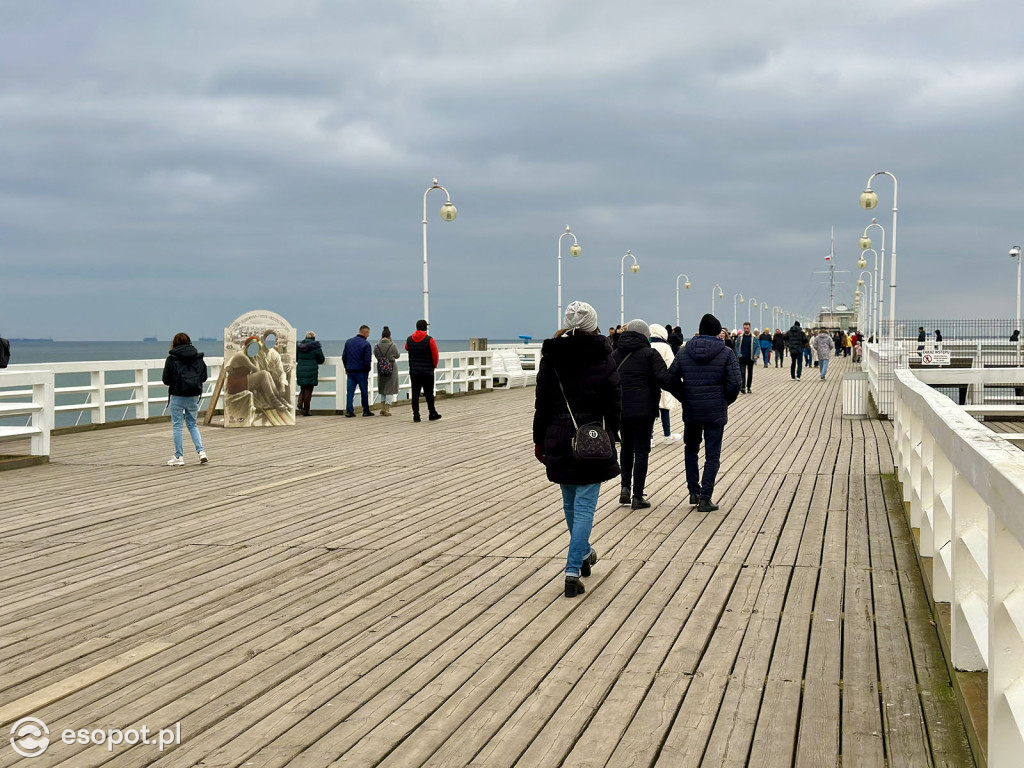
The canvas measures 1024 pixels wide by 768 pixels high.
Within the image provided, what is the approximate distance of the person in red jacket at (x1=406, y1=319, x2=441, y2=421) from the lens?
19.1 m

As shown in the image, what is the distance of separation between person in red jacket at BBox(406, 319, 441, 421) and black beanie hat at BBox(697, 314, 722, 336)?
32.6 ft

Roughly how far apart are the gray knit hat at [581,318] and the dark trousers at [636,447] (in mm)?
3068

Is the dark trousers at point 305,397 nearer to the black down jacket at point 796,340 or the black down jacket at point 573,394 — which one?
the black down jacket at point 573,394

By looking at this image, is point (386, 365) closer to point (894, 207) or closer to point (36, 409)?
point (36, 409)

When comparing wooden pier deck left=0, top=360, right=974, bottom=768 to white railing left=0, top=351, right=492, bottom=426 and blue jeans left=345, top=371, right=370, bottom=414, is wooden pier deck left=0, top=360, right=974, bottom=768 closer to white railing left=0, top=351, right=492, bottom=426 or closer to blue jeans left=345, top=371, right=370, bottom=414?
white railing left=0, top=351, right=492, bottom=426

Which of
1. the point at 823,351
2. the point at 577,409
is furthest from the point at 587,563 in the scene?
the point at 823,351

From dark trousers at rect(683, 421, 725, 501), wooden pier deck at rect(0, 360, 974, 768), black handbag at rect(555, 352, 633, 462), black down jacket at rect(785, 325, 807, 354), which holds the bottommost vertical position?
wooden pier deck at rect(0, 360, 974, 768)

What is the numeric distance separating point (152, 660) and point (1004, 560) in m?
3.73

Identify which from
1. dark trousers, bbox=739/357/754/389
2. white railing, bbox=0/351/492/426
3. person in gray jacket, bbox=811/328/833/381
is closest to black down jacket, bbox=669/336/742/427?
white railing, bbox=0/351/492/426

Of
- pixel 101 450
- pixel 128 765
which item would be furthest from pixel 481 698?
pixel 101 450

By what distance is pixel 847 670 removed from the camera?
15.3 feet

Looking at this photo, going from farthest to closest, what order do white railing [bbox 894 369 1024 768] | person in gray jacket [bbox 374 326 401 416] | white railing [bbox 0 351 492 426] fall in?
person in gray jacket [bbox 374 326 401 416]
white railing [bbox 0 351 492 426]
white railing [bbox 894 369 1024 768]

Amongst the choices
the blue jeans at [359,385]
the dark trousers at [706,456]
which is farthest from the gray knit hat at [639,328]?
the blue jeans at [359,385]

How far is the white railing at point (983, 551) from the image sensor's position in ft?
9.68
